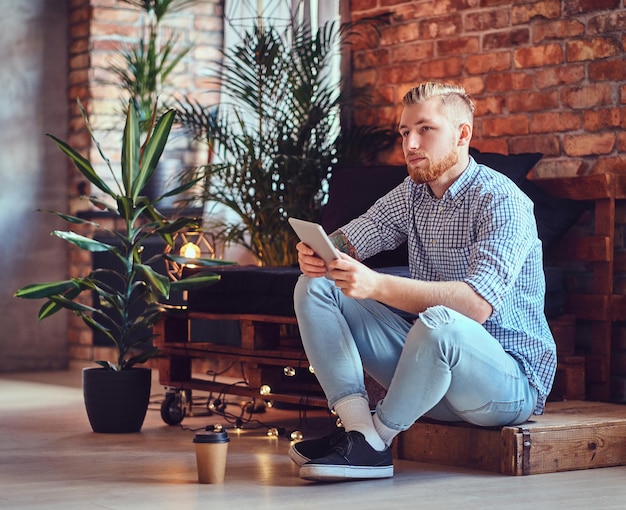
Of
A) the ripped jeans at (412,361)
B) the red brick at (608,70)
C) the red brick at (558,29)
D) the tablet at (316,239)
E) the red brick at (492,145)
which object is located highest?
the red brick at (558,29)

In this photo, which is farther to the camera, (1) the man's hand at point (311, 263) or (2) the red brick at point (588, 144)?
(2) the red brick at point (588, 144)

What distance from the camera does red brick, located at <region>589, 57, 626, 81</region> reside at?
4.33 meters

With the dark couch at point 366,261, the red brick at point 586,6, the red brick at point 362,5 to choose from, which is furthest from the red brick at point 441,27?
the dark couch at point 366,261

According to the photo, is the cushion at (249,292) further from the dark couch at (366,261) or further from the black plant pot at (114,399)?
the black plant pot at (114,399)

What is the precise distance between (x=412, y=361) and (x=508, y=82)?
6.54 feet

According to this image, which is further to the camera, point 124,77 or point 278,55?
point 124,77

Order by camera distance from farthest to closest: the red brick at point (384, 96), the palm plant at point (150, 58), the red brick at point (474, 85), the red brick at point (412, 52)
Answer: the palm plant at point (150, 58), the red brick at point (384, 96), the red brick at point (412, 52), the red brick at point (474, 85)

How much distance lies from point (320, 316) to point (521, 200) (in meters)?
0.64

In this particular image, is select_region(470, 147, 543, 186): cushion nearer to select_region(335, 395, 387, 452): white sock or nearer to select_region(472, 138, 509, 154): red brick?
select_region(472, 138, 509, 154): red brick

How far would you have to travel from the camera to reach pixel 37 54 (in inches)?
263

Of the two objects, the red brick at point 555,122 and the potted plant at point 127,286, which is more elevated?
the red brick at point 555,122

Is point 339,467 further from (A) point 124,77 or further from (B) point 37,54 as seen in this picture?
(B) point 37,54

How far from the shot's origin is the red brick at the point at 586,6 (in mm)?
4359

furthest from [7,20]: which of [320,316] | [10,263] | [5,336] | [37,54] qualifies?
[320,316]
